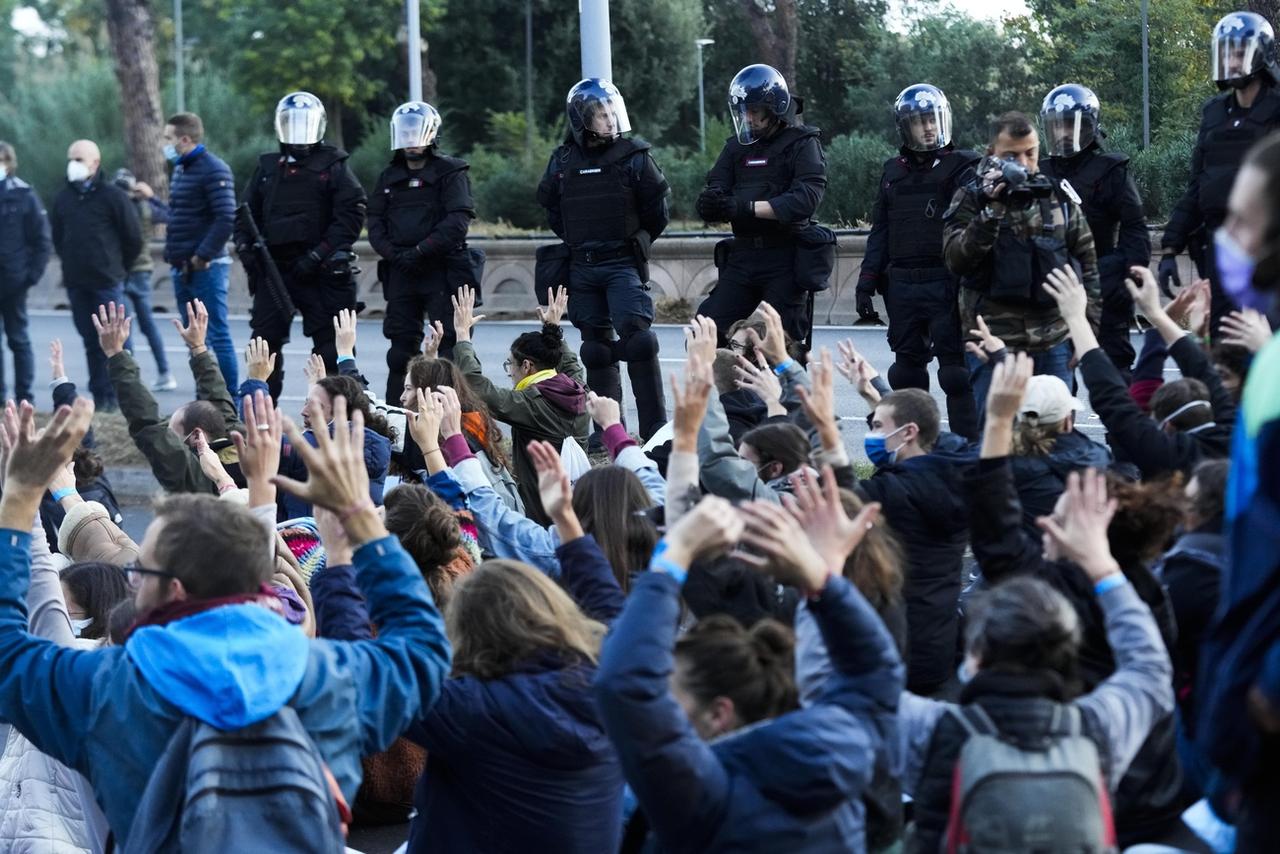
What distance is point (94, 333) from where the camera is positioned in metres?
14.1

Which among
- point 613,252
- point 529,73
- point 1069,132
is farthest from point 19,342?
point 529,73

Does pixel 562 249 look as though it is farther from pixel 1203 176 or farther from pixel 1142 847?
pixel 1142 847

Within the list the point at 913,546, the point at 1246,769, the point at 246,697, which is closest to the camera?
the point at 1246,769

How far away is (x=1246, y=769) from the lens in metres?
2.55

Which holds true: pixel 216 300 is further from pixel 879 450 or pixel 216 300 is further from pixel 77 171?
pixel 879 450

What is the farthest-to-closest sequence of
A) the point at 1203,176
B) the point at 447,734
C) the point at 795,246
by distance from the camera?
the point at 795,246, the point at 1203,176, the point at 447,734

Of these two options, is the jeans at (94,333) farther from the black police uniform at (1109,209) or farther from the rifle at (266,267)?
the black police uniform at (1109,209)

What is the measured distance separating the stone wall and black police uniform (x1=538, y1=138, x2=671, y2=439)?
821 cm

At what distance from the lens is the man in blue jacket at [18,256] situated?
13.8 m

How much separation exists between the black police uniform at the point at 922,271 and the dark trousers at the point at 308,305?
363 centimetres

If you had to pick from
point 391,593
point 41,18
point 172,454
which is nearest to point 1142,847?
point 391,593

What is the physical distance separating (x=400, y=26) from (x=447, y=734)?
117 ft

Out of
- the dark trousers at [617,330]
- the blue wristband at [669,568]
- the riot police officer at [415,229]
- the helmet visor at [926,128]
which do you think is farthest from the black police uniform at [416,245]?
the blue wristband at [669,568]

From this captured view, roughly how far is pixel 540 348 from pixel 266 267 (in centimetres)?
404
